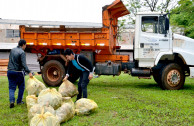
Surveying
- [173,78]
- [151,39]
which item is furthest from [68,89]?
[173,78]

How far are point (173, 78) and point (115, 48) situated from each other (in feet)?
9.37

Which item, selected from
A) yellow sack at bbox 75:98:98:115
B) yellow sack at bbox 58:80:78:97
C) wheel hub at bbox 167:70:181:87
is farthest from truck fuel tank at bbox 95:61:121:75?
yellow sack at bbox 75:98:98:115

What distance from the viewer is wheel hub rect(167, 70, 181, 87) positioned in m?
8.09

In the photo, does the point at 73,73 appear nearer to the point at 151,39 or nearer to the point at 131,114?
the point at 151,39

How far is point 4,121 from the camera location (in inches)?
178

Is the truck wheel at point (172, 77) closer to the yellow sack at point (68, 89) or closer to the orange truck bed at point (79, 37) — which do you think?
the orange truck bed at point (79, 37)

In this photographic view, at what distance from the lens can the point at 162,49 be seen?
26.7 ft

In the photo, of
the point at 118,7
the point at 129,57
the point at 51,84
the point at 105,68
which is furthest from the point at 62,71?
the point at 118,7

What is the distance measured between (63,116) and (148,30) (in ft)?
17.3

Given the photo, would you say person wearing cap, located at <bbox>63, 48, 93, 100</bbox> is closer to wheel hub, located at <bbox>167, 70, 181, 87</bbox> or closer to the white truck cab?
the white truck cab

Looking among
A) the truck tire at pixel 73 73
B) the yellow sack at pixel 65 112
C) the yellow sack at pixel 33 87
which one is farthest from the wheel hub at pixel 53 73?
the yellow sack at pixel 65 112

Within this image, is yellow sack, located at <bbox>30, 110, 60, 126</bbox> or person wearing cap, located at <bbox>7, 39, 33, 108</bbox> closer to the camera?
yellow sack, located at <bbox>30, 110, 60, 126</bbox>

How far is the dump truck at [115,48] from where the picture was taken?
810 centimetres

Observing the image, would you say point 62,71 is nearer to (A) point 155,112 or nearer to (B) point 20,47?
(B) point 20,47
